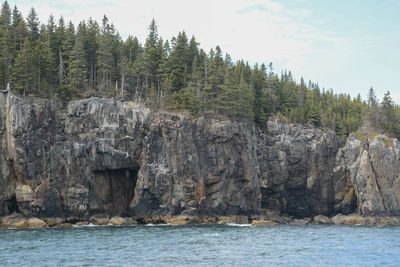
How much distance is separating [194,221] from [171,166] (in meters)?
9.76

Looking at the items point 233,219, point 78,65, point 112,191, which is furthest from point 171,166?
point 78,65

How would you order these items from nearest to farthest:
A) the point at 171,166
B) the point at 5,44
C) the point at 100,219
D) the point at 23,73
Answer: the point at 100,219
the point at 171,166
the point at 23,73
the point at 5,44

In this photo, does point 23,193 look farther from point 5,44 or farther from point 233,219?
point 233,219

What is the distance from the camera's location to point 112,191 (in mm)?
74750

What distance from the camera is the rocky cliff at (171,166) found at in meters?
66.3

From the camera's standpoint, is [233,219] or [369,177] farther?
[369,177]

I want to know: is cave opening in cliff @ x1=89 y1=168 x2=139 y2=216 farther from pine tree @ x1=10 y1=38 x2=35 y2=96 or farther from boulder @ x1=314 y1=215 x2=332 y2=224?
boulder @ x1=314 y1=215 x2=332 y2=224

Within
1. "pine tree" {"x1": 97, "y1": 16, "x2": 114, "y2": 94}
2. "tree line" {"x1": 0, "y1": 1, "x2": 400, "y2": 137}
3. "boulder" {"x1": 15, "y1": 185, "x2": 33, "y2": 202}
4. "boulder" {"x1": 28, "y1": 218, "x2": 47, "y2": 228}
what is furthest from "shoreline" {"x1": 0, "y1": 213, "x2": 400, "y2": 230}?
"pine tree" {"x1": 97, "y1": 16, "x2": 114, "y2": 94}

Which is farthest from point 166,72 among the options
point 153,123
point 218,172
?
point 218,172

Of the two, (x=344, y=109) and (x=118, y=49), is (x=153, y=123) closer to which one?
(x=118, y=49)

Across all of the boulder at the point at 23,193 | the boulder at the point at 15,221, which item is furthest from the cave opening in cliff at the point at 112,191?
the boulder at the point at 15,221

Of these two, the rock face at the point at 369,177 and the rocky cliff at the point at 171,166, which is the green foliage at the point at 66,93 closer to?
the rocky cliff at the point at 171,166

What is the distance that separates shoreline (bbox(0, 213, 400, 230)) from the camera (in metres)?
63.2

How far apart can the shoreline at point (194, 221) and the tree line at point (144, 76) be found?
65.1 ft
